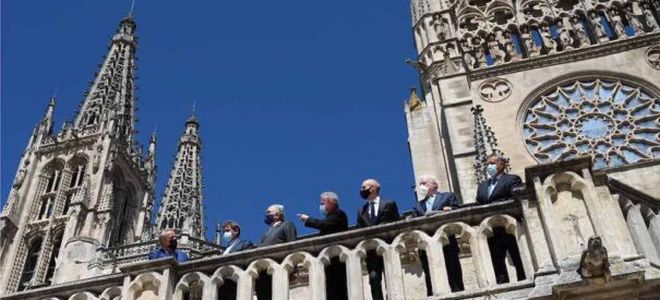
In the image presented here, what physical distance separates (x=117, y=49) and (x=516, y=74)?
4358 centimetres

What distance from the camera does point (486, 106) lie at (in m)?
19.9

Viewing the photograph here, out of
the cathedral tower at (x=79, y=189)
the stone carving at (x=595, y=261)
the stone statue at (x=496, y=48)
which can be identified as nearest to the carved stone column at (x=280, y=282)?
the stone carving at (x=595, y=261)

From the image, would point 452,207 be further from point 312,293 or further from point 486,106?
point 486,106

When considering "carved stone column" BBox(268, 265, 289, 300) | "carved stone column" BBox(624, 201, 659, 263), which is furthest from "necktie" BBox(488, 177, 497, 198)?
"carved stone column" BBox(268, 265, 289, 300)

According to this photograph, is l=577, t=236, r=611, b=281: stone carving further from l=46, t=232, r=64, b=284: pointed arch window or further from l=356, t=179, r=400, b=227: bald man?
l=46, t=232, r=64, b=284: pointed arch window

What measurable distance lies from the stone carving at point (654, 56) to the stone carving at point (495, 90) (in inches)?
147

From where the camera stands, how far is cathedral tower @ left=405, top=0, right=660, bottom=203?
59.9 feet

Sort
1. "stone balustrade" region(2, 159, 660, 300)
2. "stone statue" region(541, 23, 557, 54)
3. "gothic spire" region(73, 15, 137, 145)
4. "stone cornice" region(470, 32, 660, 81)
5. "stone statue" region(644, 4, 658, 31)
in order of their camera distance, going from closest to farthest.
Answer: "stone balustrade" region(2, 159, 660, 300) < "stone cornice" region(470, 32, 660, 81) < "stone statue" region(644, 4, 658, 31) < "stone statue" region(541, 23, 557, 54) < "gothic spire" region(73, 15, 137, 145)

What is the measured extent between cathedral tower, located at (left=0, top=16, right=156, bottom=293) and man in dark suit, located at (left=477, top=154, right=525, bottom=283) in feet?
95.8

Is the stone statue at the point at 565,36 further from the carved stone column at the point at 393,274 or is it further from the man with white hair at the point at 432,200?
the carved stone column at the point at 393,274

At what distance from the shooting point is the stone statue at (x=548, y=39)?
21062mm

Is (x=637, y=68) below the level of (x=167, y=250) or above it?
above

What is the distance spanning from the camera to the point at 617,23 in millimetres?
21094

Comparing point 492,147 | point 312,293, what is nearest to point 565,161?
Answer: point 312,293
